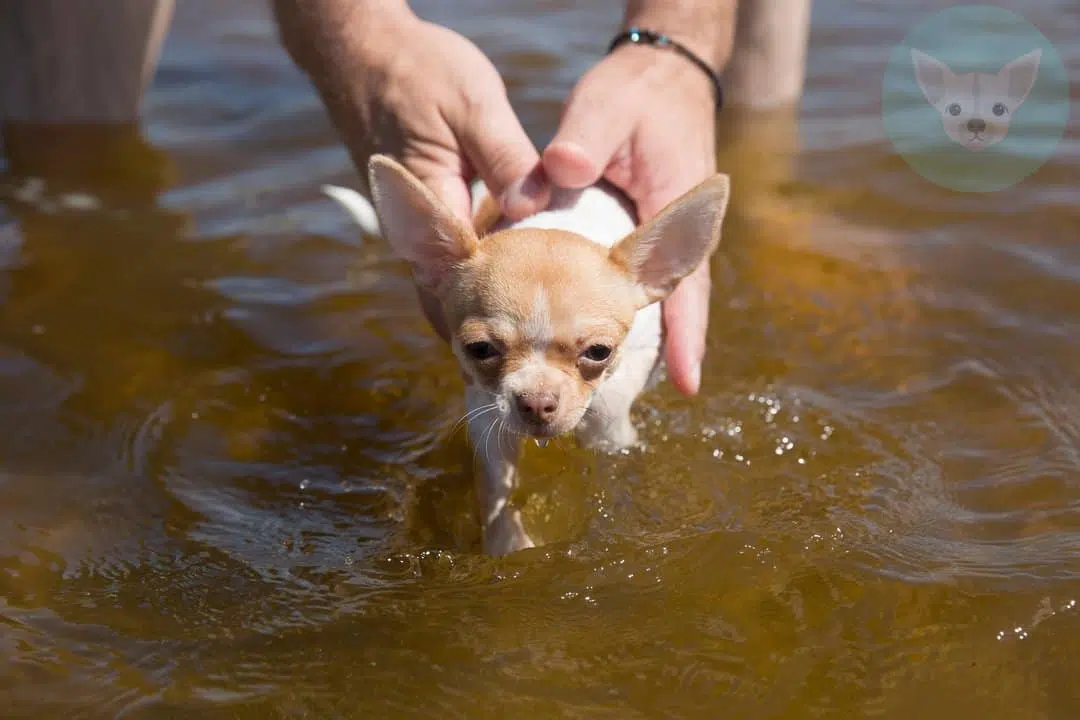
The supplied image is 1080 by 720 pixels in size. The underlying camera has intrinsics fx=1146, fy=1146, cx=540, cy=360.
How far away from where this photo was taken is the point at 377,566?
334cm

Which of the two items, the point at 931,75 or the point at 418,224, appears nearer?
the point at 418,224

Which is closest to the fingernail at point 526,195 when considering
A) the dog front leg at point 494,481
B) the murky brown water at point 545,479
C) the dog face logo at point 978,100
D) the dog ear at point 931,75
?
the dog front leg at point 494,481

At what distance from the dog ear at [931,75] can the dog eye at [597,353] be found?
13.9 ft

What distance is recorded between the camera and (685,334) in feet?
12.0

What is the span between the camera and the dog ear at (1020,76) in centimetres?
651

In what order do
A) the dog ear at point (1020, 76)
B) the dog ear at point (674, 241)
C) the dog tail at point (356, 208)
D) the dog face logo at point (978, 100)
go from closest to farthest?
the dog ear at point (674, 241), the dog tail at point (356, 208), the dog face logo at point (978, 100), the dog ear at point (1020, 76)

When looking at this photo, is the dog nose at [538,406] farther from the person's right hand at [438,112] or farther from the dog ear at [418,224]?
the person's right hand at [438,112]

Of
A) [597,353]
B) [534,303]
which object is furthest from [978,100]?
[534,303]

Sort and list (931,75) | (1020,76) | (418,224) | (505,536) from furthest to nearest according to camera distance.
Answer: (931,75)
(1020,76)
(505,536)
(418,224)

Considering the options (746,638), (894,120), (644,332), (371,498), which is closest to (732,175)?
(894,120)

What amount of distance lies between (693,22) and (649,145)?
70cm

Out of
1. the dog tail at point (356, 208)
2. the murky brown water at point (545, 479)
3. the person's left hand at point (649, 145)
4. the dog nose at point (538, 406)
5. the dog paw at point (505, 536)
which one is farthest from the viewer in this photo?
the dog tail at point (356, 208)

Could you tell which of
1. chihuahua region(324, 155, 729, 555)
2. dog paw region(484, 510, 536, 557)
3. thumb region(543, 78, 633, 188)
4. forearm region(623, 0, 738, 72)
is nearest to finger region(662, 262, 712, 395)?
chihuahua region(324, 155, 729, 555)

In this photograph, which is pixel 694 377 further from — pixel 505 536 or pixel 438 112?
pixel 438 112
